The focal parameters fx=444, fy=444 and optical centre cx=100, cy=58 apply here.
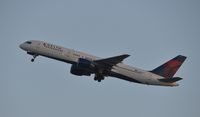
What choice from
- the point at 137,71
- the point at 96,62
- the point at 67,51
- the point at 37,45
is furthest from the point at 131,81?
the point at 37,45

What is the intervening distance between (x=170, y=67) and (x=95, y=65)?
41.8 ft

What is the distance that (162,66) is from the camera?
221ft

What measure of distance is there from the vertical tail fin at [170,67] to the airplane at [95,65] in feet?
4.75

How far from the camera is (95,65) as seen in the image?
61656 mm

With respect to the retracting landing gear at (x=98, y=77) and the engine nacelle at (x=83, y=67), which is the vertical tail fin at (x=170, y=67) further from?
the engine nacelle at (x=83, y=67)

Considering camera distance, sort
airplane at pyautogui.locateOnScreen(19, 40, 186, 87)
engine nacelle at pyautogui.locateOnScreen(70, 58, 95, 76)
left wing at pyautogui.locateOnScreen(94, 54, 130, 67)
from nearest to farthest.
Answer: left wing at pyautogui.locateOnScreen(94, 54, 130, 67)
engine nacelle at pyautogui.locateOnScreen(70, 58, 95, 76)
airplane at pyautogui.locateOnScreen(19, 40, 186, 87)

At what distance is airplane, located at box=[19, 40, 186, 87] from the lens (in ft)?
200

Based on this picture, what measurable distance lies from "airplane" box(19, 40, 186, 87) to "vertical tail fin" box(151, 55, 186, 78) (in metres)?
1.45

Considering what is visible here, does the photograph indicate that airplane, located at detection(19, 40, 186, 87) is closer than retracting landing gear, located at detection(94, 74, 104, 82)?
Yes

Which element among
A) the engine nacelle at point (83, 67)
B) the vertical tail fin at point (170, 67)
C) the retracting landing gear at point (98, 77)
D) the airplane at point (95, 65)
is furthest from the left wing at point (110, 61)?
the vertical tail fin at point (170, 67)

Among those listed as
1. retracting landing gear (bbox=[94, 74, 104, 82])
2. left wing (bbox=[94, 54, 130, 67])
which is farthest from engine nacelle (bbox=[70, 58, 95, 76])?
retracting landing gear (bbox=[94, 74, 104, 82])

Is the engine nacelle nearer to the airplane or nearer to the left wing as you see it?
the airplane

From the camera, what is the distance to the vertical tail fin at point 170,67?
2625 inches

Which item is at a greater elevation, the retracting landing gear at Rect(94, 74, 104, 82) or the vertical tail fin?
the vertical tail fin
